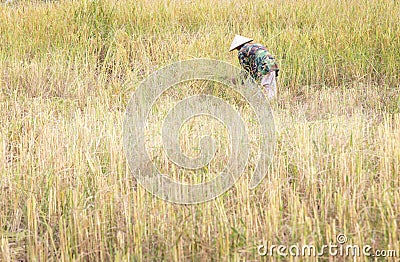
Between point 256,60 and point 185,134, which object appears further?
point 256,60

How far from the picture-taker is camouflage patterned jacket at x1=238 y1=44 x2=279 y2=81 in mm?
4930

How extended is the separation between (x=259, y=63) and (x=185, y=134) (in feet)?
4.99

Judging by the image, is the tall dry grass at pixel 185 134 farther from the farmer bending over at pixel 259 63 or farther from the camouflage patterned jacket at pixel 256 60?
the camouflage patterned jacket at pixel 256 60

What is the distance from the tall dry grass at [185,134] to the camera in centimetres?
248

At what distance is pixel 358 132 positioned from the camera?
3.53 meters

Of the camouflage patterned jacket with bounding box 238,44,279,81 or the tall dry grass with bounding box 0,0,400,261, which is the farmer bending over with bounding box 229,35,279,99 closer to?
the camouflage patterned jacket with bounding box 238,44,279,81

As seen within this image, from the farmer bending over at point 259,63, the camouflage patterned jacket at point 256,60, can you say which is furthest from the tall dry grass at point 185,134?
the camouflage patterned jacket at point 256,60

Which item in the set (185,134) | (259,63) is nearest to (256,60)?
(259,63)

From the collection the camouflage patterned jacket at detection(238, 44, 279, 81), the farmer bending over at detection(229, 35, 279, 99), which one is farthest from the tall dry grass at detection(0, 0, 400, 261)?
the camouflage patterned jacket at detection(238, 44, 279, 81)

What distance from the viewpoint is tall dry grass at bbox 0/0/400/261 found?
2479mm

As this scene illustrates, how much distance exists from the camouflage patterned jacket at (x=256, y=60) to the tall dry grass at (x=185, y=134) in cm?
32

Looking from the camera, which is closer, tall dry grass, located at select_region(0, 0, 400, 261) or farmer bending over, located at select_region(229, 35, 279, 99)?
tall dry grass, located at select_region(0, 0, 400, 261)

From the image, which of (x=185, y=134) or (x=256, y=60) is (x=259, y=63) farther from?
(x=185, y=134)

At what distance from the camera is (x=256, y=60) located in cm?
502
